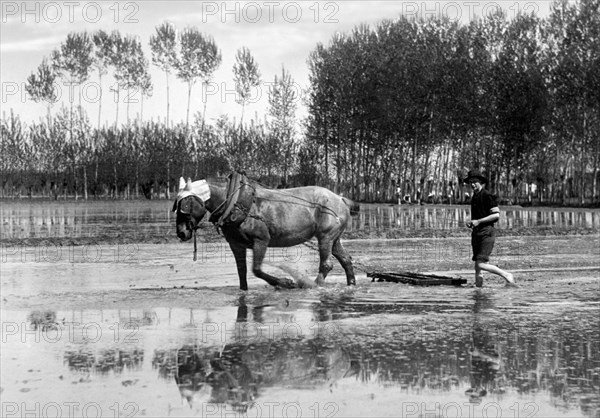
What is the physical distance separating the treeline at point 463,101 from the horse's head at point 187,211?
50.2 meters

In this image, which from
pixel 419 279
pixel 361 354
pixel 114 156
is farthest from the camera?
pixel 114 156

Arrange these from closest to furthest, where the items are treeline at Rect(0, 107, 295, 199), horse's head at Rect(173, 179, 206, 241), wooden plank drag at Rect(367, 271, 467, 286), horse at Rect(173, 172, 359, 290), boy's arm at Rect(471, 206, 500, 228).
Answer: horse's head at Rect(173, 179, 206, 241), horse at Rect(173, 172, 359, 290), wooden plank drag at Rect(367, 271, 467, 286), boy's arm at Rect(471, 206, 500, 228), treeline at Rect(0, 107, 295, 199)

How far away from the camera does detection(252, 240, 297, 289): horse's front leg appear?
44.8ft

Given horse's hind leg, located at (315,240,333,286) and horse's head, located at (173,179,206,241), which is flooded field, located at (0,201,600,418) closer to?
horse's hind leg, located at (315,240,333,286)

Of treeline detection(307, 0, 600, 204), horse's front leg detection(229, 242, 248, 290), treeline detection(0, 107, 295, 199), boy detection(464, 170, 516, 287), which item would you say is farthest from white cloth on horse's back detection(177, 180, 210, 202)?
treeline detection(0, 107, 295, 199)

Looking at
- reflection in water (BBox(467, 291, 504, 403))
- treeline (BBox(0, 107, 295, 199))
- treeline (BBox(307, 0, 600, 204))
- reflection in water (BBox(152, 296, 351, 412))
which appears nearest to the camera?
reflection in water (BBox(152, 296, 351, 412))

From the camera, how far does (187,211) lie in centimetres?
1343

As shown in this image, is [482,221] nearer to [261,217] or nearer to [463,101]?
[261,217]

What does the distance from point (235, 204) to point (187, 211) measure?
69 centimetres

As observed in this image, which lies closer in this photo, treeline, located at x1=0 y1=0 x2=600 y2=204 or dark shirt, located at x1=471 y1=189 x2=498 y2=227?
dark shirt, located at x1=471 y1=189 x2=498 y2=227

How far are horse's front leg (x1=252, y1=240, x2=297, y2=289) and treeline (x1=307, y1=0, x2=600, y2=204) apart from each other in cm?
4956

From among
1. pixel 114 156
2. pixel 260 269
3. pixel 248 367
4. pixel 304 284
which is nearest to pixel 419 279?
pixel 304 284

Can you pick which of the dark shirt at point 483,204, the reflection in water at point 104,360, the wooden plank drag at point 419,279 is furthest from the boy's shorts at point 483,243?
the reflection in water at point 104,360

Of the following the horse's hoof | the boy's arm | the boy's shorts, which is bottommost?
the horse's hoof
